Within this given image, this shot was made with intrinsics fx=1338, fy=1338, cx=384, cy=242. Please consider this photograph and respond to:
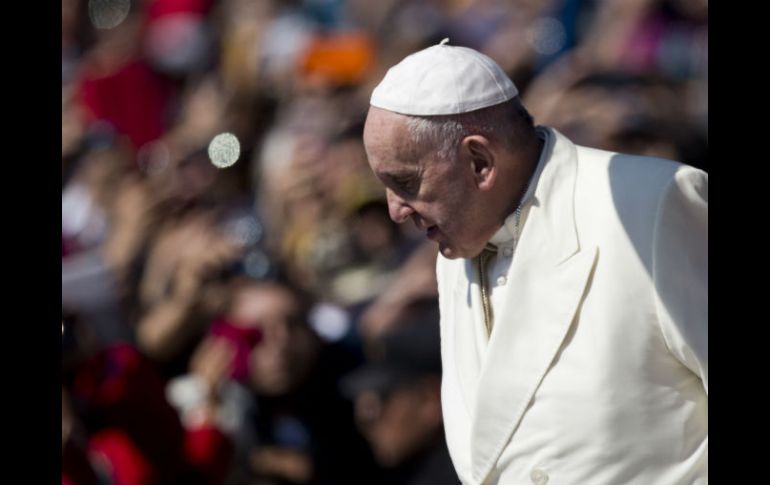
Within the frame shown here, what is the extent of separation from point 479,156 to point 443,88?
15 centimetres

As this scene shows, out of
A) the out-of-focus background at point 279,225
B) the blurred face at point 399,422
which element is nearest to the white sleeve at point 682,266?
the out-of-focus background at point 279,225

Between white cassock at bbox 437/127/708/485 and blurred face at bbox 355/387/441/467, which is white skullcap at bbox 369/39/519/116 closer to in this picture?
white cassock at bbox 437/127/708/485

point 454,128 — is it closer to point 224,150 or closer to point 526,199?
point 526,199

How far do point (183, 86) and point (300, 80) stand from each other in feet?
4.22

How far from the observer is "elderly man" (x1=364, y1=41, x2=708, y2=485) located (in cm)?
247

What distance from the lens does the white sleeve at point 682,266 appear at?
2.42 m

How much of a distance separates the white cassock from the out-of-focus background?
1.58m

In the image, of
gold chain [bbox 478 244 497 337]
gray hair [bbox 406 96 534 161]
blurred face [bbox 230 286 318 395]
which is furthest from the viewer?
blurred face [bbox 230 286 318 395]

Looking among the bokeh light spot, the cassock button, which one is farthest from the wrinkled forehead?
the bokeh light spot

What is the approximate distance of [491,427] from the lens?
2.69 metres

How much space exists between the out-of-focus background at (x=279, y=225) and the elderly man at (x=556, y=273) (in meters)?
1.60

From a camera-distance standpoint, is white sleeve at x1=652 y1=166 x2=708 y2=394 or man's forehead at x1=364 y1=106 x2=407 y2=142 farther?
man's forehead at x1=364 y1=106 x2=407 y2=142
